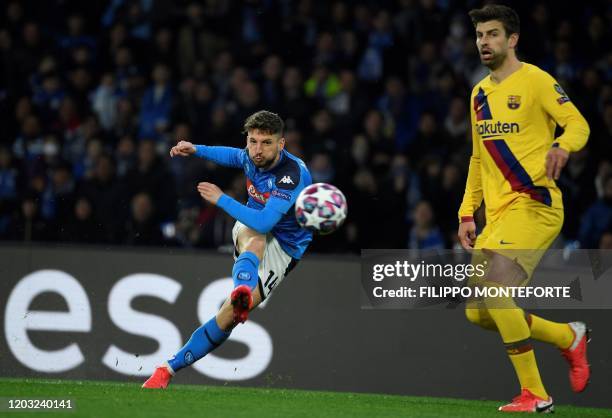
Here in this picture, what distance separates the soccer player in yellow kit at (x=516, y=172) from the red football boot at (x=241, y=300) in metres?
1.43

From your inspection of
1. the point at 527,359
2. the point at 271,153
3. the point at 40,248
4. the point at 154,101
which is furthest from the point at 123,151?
the point at 527,359

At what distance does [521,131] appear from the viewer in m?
7.28

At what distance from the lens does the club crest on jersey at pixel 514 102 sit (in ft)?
23.8

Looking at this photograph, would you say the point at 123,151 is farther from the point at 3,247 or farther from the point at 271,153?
Result: the point at 271,153

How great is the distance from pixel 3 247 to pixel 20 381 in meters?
1.32

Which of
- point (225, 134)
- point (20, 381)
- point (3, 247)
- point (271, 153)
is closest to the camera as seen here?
point (271, 153)

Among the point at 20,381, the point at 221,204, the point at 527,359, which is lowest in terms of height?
the point at 20,381

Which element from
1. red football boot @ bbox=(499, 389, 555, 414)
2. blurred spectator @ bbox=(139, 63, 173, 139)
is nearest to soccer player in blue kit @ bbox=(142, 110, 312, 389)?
red football boot @ bbox=(499, 389, 555, 414)

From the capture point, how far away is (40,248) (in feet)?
31.7

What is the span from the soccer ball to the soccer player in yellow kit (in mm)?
936

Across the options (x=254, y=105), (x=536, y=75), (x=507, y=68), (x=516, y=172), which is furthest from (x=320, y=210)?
(x=254, y=105)

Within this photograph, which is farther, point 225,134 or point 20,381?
point 225,134

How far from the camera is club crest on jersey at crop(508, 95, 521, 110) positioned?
23.8 feet

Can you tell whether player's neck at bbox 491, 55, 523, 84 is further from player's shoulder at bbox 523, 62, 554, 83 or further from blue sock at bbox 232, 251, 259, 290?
blue sock at bbox 232, 251, 259, 290
